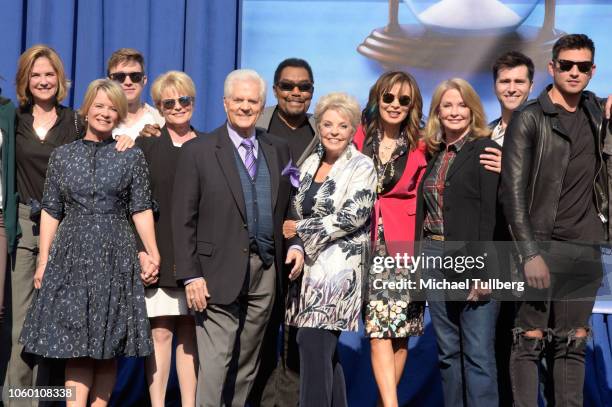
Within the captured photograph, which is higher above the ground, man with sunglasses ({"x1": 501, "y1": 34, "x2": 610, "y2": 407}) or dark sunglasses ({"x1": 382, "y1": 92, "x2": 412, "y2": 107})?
dark sunglasses ({"x1": 382, "y1": 92, "x2": 412, "y2": 107})

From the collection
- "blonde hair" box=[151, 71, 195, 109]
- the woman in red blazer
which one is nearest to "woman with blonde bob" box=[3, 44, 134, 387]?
"blonde hair" box=[151, 71, 195, 109]

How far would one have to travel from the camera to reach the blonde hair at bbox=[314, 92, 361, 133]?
445cm

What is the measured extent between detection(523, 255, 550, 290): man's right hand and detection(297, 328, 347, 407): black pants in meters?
0.87

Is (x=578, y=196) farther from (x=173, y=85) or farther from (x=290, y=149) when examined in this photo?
(x=173, y=85)

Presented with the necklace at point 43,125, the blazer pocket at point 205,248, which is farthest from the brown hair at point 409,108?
the necklace at point 43,125

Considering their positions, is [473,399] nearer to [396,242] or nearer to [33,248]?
[396,242]

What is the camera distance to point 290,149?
4.89 metres

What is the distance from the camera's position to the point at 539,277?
13.6ft

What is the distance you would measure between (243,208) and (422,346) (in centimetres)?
192

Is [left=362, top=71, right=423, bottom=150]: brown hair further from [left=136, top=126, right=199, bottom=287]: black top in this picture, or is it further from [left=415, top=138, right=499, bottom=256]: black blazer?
[left=136, top=126, right=199, bottom=287]: black top

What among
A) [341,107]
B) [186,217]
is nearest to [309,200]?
[341,107]

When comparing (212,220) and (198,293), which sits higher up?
(212,220)

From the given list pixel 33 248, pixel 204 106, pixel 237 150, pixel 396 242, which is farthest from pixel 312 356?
pixel 204 106

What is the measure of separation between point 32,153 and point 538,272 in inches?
93.7
